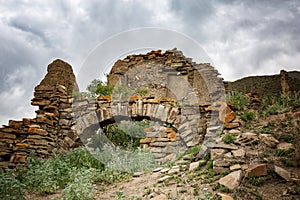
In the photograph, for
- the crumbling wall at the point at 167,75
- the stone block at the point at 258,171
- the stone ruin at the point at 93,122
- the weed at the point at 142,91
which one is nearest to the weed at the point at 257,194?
the stone block at the point at 258,171

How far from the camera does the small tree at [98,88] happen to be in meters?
9.07

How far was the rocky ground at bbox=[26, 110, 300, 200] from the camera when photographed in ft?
11.2

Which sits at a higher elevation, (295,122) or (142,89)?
(142,89)

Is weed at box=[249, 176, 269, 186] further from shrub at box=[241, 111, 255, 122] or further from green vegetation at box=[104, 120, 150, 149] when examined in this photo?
green vegetation at box=[104, 120, 150, 149]

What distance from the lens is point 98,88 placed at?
926 cm

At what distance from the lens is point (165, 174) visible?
4820 mm

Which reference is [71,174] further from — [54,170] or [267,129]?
[267,129]

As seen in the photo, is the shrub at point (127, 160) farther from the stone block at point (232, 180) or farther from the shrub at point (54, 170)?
the stone block at point (232, 180)

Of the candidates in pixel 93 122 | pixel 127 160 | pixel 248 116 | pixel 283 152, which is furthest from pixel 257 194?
pixel 93 122

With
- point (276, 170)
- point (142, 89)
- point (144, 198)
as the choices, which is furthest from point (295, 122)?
point (142, 89)

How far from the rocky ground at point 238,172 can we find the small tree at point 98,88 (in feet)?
14.0

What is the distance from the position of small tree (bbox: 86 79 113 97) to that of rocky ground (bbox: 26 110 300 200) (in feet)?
14.0

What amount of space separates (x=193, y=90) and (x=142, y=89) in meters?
1.79

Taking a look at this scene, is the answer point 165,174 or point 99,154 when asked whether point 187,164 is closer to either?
point 165,174
